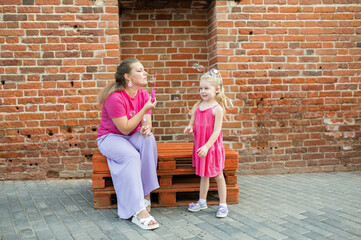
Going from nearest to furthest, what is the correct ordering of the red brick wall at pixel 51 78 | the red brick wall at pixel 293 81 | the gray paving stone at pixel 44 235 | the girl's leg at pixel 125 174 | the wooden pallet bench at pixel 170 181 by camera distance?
1. the gray paving stone at pixel 44 235
2. the girl's leg at pixel 125 174
3. the wooden pallet bench at pixel 170 181
4. the red brick wall at pixel 51 78
5. the red brick wall at pixel 293 81

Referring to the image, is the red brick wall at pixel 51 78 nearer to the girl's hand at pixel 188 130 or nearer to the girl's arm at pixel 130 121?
the girl's arm at pixel 130 121

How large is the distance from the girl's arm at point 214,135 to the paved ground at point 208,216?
600 mm

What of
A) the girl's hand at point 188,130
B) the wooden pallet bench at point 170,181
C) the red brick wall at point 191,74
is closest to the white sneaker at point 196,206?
the wooden pallet bench at point 170,181

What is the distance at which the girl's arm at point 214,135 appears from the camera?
2.82 meters

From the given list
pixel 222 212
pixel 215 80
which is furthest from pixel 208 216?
pixel 215 80

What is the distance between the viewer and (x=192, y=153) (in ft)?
10.7

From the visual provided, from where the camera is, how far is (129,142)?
10.2 ft

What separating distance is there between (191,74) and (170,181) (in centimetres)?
199

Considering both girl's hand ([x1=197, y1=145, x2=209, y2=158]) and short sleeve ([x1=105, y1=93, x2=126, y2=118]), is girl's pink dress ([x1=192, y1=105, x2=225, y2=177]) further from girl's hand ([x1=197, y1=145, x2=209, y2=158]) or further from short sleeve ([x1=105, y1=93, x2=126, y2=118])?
short sleeve ([x1=105, y1=93, x2=126, y2=118])

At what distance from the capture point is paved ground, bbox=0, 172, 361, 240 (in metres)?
2.47

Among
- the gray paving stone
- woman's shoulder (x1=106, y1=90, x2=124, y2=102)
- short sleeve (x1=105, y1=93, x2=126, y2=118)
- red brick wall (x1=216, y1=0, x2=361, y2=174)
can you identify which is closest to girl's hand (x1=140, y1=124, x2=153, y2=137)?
short sleeve (x1=105, y1=93, x2=126, y2=118)

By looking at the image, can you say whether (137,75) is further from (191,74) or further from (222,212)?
(191,74)

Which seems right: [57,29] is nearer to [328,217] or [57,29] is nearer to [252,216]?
[252,216]

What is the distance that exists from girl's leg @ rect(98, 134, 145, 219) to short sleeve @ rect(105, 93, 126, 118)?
27cm
